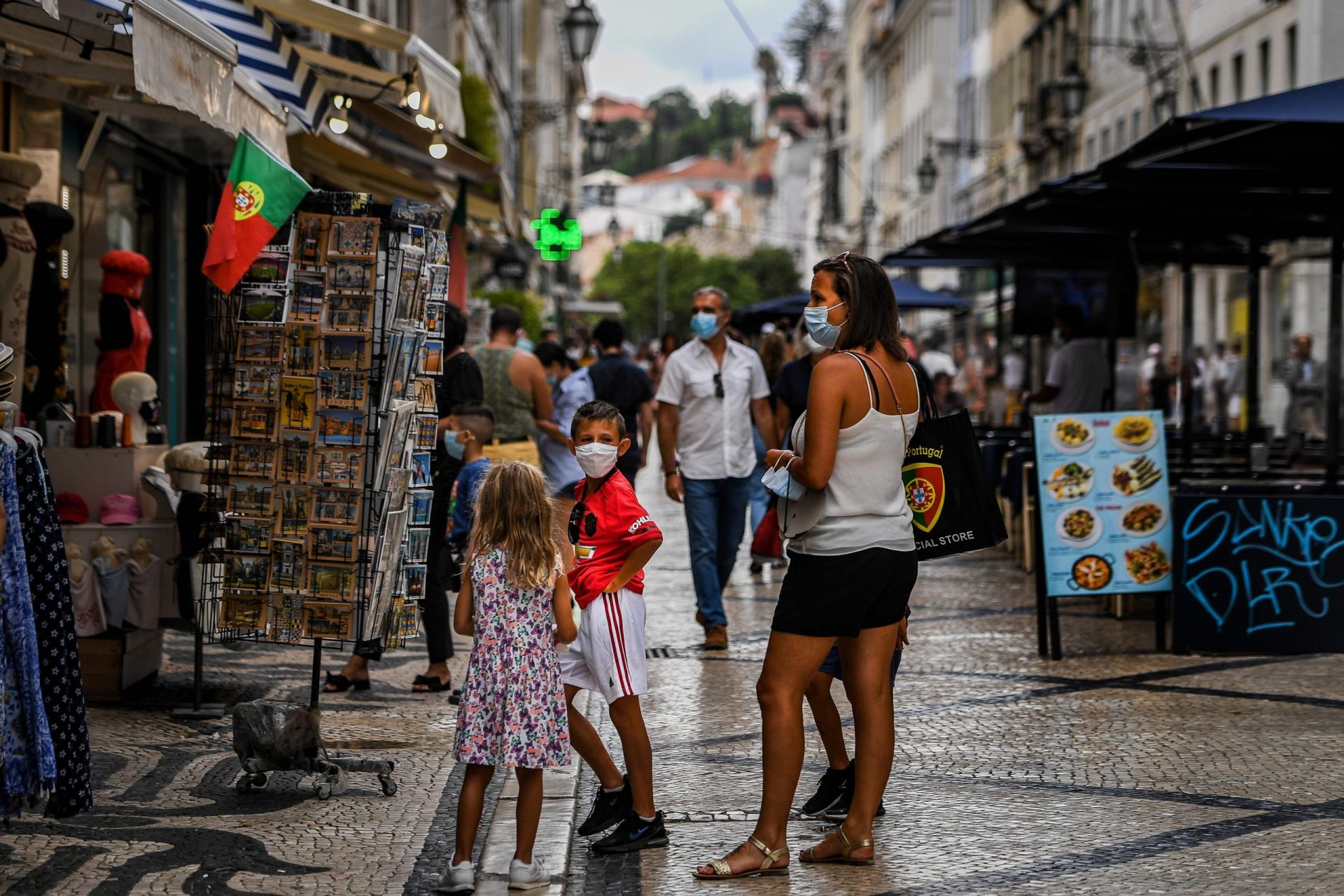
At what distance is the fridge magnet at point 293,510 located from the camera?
24.2ft

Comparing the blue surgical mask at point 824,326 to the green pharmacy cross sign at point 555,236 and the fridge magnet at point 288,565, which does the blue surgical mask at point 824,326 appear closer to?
the fridge magnet at point 288,565

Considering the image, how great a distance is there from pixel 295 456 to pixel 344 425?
0.25 m

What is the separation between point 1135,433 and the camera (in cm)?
1062

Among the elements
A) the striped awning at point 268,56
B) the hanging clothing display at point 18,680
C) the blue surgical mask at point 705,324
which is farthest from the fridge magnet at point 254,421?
the blue surgical mask at point 705,324

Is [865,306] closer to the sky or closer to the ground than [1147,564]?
closer to the sky

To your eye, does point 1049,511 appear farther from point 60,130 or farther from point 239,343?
point 60,130

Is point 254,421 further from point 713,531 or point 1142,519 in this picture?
point 1142,519

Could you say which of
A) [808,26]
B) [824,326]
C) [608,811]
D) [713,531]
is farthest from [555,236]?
[808,26]

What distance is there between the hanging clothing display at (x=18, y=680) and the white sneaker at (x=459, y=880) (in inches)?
47.6

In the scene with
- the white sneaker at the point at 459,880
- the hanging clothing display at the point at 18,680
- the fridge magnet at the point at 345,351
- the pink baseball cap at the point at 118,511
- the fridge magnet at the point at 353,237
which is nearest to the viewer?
the hanging clothing display at the point at 18,680

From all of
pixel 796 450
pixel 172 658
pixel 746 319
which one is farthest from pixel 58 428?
pixel 746 319

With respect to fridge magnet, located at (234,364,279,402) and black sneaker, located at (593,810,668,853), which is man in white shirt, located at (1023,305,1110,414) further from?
black sneaker, located at (593,810,668,853)

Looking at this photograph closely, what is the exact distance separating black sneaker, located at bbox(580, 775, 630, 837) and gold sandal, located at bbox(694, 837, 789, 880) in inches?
22.9

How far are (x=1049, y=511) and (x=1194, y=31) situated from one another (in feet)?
82.6
